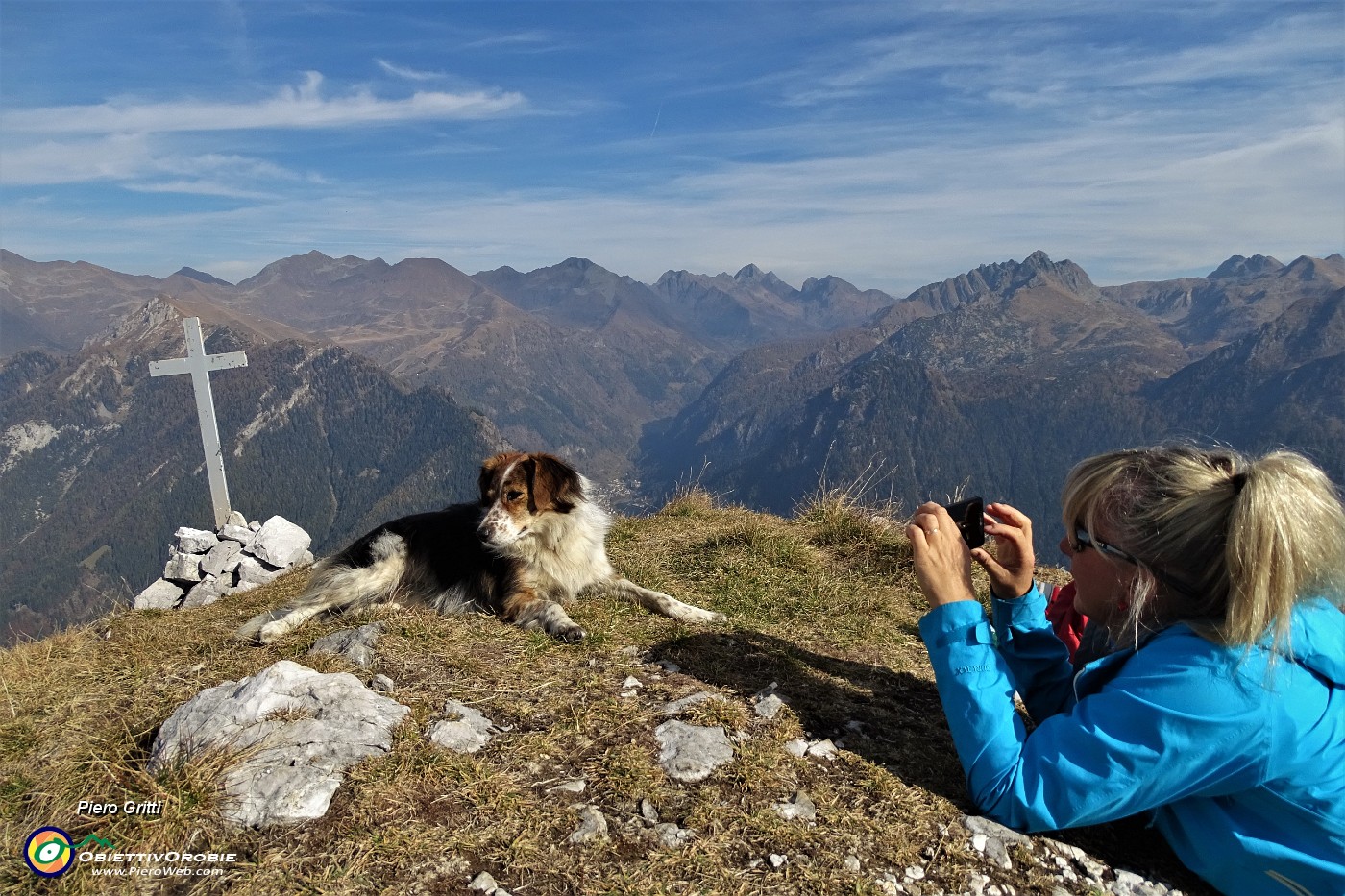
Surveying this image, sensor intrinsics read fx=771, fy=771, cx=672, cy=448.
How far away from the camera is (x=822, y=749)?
14.3 ft

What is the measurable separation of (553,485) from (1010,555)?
4.49m

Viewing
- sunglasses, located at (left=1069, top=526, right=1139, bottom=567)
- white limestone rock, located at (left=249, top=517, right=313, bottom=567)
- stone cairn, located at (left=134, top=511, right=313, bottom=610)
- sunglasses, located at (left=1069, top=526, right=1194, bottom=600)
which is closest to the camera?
sunglasses, located at (left=1069, top=526, right=1194, bottom=600)

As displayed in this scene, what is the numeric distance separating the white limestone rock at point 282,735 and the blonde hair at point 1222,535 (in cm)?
372

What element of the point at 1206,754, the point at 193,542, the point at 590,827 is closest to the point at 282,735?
the point at 590,827

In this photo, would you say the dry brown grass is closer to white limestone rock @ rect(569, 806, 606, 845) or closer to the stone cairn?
white limestone rock @ rect(569, 806, 606, 845)

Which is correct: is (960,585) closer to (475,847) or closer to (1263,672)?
(1263,672)

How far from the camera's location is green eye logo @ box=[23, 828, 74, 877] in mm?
3164

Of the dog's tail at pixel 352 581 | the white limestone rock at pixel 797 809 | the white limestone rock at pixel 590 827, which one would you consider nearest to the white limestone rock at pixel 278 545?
the dog's tail at pixel 352 581

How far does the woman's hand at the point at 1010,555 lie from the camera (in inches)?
170

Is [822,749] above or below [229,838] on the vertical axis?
below

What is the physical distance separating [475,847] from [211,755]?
1.40 metres

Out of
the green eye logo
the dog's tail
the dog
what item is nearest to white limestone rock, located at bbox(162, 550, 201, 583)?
the dog's tail

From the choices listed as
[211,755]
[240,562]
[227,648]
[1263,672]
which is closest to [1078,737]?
[1263,672]

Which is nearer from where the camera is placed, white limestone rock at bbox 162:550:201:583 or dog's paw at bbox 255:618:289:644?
dog's paw at bbox 255:618:289:644
